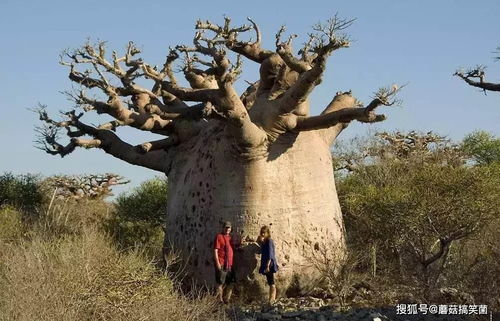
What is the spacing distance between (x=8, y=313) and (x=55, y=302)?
37 centimetres

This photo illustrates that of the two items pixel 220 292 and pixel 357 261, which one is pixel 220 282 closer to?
pixel 220 292

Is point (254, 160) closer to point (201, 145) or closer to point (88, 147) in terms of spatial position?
point (201, 145)

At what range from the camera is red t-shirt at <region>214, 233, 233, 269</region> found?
8461mm

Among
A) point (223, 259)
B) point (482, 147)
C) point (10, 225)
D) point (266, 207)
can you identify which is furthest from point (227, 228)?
point (482, 147)

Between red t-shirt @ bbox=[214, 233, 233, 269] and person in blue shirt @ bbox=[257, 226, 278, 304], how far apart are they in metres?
0.40

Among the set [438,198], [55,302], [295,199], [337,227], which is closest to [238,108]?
[295,199]

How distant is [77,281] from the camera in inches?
239

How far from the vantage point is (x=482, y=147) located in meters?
24.3

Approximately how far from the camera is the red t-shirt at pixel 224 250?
27.8ft

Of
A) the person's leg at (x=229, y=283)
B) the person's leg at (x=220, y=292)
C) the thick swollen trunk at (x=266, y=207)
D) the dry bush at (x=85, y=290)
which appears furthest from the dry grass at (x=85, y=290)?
the thick swollen trunk at (x=266, y=207)

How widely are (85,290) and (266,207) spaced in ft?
10.9

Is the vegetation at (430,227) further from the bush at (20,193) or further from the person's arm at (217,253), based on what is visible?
the bush at (20,193)

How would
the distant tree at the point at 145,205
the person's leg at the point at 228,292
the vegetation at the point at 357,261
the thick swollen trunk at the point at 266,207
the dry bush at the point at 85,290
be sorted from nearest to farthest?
1. the dry bush at the point at 85,290
2. the vegetation at the point at 357,261
3. the person's leg at the point at 228,292
4. the thick swollen trunk at the point at 266,207
5. the distant tree at the point at 145,205

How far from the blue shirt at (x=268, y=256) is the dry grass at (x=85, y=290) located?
147cm
